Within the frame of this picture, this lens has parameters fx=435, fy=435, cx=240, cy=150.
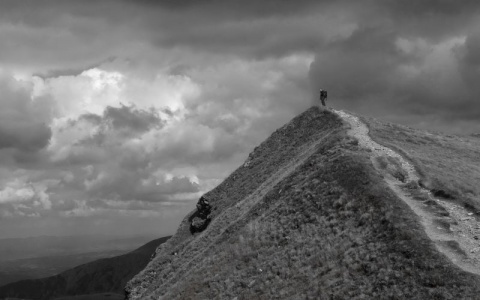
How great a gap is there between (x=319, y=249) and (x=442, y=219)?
33.4 feet

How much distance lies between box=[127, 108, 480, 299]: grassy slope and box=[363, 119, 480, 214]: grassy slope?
6400 millimetres

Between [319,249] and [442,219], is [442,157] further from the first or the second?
[319,249]

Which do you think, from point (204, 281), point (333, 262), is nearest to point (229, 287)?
point (204, 281)

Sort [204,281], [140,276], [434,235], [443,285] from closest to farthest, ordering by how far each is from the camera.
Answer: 1. [443,285]
2. [434,235]
3. [204,281]
4. [140,276]

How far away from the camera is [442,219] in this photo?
35188 mm

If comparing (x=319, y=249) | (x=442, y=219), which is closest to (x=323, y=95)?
(x=442, y=219)

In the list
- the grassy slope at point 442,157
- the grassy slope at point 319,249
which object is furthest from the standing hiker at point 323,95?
the grassy slope at point 319,249

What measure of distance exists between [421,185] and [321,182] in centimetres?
981

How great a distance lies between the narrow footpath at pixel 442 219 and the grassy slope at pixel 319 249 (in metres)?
1.36

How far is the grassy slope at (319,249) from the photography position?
1121 inches

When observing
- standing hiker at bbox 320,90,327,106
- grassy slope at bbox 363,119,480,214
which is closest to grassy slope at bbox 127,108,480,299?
grassy slope at bbox 363,119,480,214

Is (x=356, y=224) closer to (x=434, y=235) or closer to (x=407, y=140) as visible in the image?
(x=434, y=235)

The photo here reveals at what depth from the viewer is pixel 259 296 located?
34062 mm

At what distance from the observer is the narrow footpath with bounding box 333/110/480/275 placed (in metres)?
29.4
